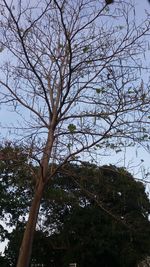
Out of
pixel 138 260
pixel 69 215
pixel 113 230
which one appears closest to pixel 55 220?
pixel 69 215

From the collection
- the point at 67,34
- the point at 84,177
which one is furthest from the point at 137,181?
the point at 67,34

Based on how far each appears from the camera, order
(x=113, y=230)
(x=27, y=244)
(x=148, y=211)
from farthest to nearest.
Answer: (x=148, y=211)
(x=113, y=230)
(x=27, y=244)

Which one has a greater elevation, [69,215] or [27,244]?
[69,215]

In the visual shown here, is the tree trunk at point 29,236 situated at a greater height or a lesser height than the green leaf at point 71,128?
lesser

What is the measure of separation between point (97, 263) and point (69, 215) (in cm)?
339

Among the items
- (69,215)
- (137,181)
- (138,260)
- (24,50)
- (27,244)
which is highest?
(69,215)

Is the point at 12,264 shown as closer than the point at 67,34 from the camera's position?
No

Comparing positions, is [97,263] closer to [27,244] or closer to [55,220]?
[55,220]

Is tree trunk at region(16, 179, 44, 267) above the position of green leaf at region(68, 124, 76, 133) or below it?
below

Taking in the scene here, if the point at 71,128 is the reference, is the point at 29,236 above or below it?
below

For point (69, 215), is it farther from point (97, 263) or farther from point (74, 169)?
point (74, 169)

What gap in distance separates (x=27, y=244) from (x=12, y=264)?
22.8 m

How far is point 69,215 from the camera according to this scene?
91.4 ft

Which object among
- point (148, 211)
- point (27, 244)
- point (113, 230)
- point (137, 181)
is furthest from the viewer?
point (148, 211)
